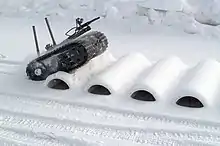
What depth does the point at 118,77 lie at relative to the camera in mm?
3734

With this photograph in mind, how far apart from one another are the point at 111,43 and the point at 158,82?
197 centimetres

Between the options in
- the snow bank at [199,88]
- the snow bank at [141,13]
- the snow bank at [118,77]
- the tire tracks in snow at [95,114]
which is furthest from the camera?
the snow bank at [141,13]

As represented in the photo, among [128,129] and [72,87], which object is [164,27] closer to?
[72,87]

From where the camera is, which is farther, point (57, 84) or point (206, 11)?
point (206, 11)

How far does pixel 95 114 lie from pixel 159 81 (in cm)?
64

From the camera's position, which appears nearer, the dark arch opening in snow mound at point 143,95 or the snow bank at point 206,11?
the dark arch opening in snow mound at point 143,95

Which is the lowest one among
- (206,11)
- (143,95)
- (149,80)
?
(143,95)

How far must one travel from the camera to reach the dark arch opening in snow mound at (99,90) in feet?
12.0

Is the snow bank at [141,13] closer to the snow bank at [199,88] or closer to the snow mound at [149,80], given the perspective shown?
the snow mound at [149,80]

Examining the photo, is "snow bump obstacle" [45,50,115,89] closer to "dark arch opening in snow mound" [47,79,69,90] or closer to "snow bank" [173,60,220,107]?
"dark arch opening in snow mound" [47,79,69,90]

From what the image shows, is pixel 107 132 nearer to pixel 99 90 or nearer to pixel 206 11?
pixel 99 90

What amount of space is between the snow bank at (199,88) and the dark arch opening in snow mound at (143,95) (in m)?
0.21

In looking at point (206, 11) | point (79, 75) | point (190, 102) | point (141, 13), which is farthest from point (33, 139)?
point (206, 11)

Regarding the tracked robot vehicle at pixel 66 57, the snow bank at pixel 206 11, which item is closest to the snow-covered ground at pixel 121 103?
Answer: the tracked robot vehicle at pixel 66 57
